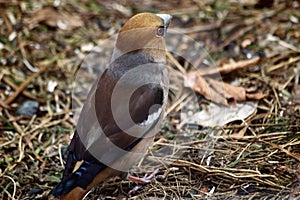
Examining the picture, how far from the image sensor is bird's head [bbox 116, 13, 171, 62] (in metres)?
4.06

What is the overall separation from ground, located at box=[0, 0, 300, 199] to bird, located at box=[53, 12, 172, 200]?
46cm

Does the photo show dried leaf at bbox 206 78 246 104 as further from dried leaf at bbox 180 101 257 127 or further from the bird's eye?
the bird's eye

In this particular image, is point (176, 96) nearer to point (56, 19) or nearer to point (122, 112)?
point (122, 112)

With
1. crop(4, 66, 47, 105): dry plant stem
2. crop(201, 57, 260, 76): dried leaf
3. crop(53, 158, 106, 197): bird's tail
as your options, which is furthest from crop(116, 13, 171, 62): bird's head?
crop(4, 66, 47, 105): dry plant stem

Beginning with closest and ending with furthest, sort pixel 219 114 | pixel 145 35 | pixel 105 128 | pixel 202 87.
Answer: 1. pixel 105 128
2. pixel 145 35
3. pixel 219 114
4. pixel 202 87

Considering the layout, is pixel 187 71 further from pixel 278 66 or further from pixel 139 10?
pixel 139 10

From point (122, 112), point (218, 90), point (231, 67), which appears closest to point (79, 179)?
point (122, 112)

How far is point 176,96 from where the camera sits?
5328 mm

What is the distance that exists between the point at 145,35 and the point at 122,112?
2.09 ft

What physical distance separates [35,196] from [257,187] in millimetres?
1699

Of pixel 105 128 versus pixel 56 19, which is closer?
pixel 105 128

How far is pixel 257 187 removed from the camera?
12.5 feet

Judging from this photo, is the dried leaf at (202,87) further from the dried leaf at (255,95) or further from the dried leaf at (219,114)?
the dried leaf at (255,95)

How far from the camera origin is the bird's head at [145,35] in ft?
13.3
